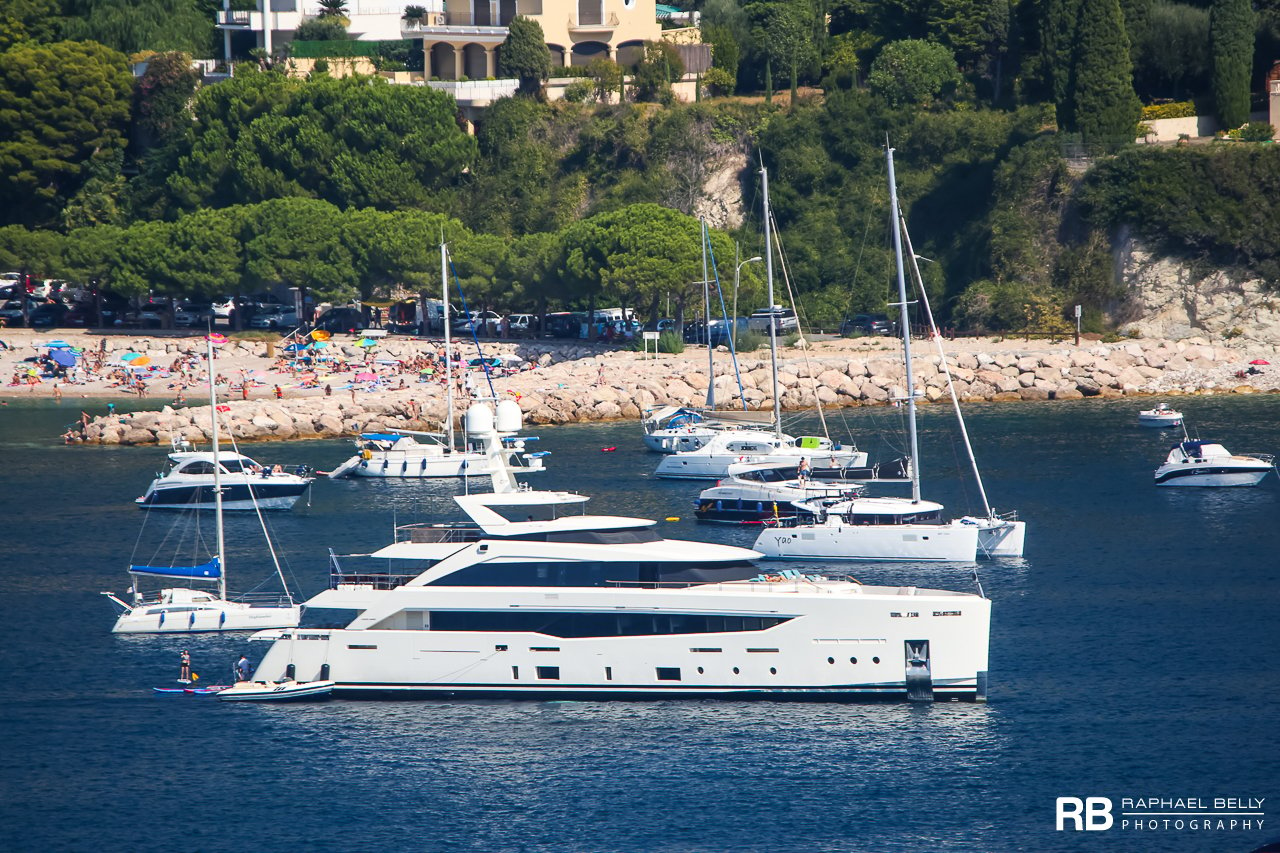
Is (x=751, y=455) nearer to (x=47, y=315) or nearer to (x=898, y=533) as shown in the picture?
(x=898, y=533)

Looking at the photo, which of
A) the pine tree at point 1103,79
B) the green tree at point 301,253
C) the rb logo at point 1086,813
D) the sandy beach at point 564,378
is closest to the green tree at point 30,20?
the green tree at point 301,253

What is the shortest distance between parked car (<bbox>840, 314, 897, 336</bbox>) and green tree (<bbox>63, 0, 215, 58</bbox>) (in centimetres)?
6146

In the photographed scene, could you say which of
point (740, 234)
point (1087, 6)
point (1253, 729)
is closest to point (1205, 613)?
point (1253, 729)

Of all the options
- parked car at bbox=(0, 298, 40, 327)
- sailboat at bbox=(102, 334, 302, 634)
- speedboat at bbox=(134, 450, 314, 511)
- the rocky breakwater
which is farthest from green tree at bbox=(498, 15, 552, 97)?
sailboat at bbox=(102, 334, 302, 634)

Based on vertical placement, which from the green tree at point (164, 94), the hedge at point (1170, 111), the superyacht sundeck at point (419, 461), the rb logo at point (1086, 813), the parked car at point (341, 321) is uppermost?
the green tree at point (164, 94)

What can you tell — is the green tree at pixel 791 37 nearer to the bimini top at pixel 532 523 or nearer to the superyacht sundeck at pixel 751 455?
the superyacht sundeck at pixel 751 455

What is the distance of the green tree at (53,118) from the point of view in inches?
4596

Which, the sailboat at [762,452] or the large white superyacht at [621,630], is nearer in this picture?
the large white superyacht at [621,630]

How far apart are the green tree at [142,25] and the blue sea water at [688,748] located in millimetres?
89453

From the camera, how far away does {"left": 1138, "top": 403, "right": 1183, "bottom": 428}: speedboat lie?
7312 centimetres

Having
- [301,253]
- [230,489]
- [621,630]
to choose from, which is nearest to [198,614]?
[621,630]

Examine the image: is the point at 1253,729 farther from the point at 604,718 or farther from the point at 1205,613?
the point at 604,718

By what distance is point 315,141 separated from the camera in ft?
360

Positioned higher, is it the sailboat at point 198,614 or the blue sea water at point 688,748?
the sailboat at point 198,614
